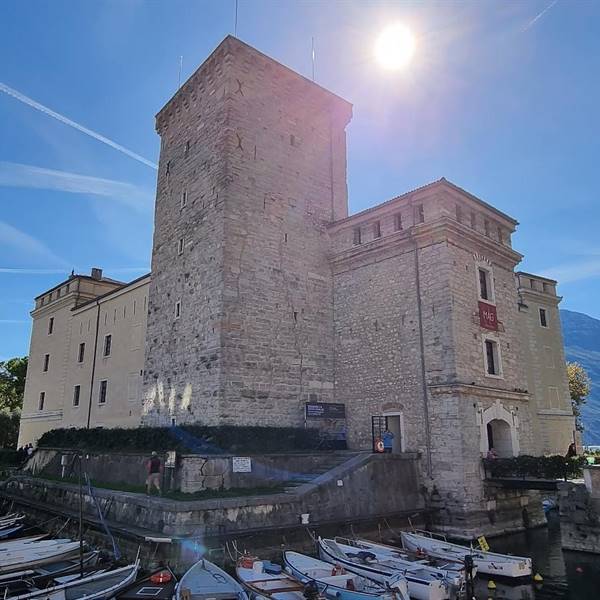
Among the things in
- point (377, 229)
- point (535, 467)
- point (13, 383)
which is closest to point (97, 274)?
point (13, 383)

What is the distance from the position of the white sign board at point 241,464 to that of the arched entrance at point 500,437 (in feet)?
30.8

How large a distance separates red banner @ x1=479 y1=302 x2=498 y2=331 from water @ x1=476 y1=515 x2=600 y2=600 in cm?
736

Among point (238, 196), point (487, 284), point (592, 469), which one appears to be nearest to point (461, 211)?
point (487, 284)

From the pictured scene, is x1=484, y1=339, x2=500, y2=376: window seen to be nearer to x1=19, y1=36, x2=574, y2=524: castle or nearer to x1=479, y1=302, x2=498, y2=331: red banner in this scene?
x1=19, y1=36, x2=574, y2=524: castle

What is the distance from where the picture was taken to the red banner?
19.8m

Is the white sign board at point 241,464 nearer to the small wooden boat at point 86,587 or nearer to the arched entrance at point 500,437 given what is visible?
the small wooden boat at point 86,587

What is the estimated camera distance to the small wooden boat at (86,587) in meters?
10.4

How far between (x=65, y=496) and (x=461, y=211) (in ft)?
58.7

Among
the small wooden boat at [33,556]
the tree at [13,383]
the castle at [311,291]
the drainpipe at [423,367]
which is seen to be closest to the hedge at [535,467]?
the castle at [311,291]

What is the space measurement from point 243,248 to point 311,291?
3.72m

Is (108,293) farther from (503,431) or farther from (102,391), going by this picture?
(503,431)

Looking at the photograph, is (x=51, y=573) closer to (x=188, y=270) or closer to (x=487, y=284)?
(x=188, y=270)

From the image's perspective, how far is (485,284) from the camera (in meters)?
20.8

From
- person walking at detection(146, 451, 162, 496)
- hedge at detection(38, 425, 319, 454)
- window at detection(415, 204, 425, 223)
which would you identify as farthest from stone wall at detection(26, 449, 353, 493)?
window at detection(415, 204, 425, 223)
